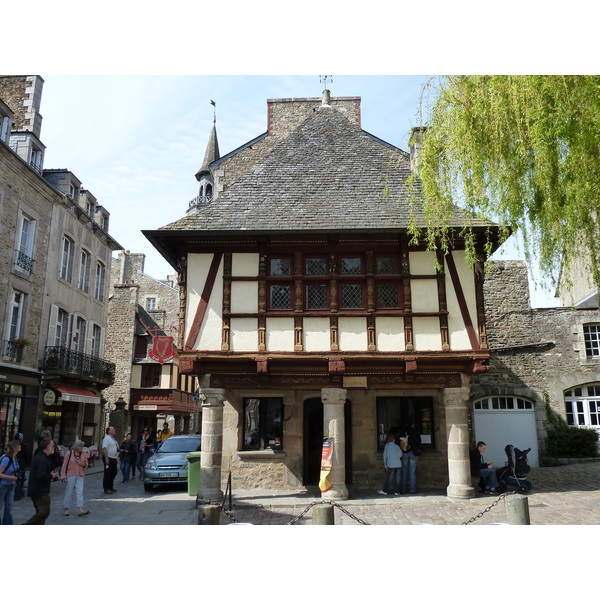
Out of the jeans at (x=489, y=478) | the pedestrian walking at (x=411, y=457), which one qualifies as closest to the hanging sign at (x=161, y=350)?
the pedestrian walking at (x=411, y=457)

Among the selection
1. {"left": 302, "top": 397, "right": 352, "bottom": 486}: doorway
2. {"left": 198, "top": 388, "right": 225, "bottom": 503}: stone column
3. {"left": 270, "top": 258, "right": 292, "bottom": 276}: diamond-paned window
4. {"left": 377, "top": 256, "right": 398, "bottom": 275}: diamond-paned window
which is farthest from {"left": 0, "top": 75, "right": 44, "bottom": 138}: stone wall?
{"left": 377, "top": 256, "right": 398, "bottom": 275}: diamond-paned window

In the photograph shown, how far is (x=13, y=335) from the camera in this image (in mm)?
16844

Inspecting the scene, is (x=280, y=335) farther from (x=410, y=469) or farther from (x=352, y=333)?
(x=410, y=469)

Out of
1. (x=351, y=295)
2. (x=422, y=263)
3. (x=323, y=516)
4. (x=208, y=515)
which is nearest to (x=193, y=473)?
(x=351, y=295)

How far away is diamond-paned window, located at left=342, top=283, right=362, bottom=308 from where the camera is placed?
11062 mm

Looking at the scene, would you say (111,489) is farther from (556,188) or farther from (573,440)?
(573,440)

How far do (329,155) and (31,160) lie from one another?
1112cm

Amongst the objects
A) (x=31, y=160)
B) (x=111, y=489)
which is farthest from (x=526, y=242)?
(x=31, y=160)

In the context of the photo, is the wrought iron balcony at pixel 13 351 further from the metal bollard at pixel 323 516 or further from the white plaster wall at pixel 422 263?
the metal bollard at pixel 323 516

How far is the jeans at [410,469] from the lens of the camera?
452 inches

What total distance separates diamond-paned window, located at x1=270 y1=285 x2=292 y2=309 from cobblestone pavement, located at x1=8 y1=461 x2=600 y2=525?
3727 mm

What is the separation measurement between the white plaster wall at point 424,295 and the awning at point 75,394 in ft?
40.7

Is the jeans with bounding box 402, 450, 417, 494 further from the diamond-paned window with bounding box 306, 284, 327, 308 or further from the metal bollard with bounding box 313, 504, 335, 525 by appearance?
the metal bollard with bounding box 313, 504, 335, 525

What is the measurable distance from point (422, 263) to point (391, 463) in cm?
406
